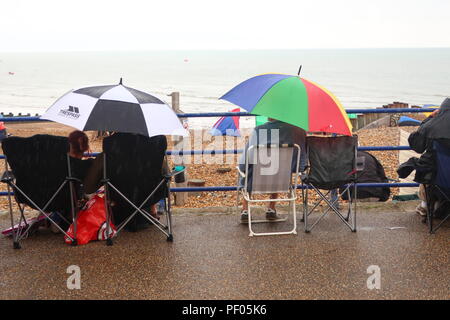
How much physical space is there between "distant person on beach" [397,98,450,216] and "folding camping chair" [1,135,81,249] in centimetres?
323

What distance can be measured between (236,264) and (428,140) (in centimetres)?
229

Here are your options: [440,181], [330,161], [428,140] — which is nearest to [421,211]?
[440,181]

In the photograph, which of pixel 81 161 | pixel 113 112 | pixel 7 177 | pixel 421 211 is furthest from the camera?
pixel 421 211

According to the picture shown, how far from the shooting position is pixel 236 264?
449 centimetres

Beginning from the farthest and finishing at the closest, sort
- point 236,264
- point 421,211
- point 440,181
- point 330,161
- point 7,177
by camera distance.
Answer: point 421,211
point 330,161
point 440,181
point 7,177
point 236,264

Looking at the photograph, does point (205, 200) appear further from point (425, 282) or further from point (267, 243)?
point (425, 282)

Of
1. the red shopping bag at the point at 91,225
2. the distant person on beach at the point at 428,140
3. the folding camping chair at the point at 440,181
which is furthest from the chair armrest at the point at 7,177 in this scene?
the folding camping chair at the point at 440,181

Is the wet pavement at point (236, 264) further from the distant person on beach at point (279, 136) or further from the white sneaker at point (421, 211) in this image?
the distant person on beach at point (279, 136)

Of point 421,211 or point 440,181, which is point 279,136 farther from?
point 421,211

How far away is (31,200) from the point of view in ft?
16.0

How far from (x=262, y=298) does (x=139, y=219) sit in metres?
2.00

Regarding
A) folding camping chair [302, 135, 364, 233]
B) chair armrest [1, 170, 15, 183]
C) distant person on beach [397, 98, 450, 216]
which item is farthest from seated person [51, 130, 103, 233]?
distant person on beach [397, 98, 450, 216]

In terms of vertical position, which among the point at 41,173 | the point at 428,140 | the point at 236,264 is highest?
the point at 428,140
